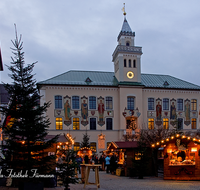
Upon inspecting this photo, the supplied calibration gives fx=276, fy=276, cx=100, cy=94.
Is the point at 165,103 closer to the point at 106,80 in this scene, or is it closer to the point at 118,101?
the point at 118,101

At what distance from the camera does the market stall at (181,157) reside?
1640 centimetres

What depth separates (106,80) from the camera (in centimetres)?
4034

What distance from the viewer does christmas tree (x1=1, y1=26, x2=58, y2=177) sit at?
10336 mm

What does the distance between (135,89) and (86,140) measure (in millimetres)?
10026

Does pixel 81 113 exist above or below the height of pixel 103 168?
above

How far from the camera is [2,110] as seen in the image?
33.8 feet

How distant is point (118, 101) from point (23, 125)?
28745 mm

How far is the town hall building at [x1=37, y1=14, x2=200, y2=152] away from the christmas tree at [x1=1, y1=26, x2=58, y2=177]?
83.3 ft

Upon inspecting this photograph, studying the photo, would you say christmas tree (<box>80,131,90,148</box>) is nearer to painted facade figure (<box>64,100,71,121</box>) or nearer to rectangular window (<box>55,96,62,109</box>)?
painted facade figure (<box>64,100,71,121</box>)

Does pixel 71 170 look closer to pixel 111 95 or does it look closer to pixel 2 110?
pixel 2 110

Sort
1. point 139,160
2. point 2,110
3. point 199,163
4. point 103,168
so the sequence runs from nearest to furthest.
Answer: point 2,110, point 199,163, point 139,160, point 103,168

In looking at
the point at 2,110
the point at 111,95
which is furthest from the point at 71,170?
the point at 111,95

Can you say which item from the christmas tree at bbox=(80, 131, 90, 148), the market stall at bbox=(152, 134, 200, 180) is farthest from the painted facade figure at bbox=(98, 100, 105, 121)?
the market stall at bbox=(152, 134, 200, 180)

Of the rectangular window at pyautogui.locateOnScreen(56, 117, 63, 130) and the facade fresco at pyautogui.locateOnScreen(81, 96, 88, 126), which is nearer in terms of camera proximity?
the rectangular window at pyautogui.locateOnScreen(56, 117, 63, 130)
